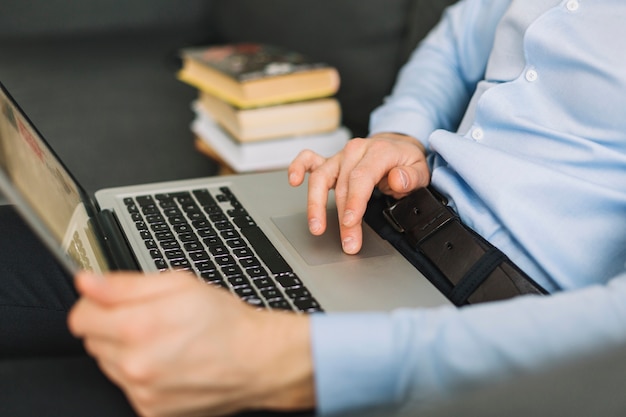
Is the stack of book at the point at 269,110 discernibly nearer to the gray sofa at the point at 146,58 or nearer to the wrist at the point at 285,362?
the gray sofa at the point at 146,58

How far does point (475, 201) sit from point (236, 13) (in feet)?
4.43

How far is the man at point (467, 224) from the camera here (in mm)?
530

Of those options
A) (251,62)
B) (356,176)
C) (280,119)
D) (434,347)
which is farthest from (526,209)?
(251,62)

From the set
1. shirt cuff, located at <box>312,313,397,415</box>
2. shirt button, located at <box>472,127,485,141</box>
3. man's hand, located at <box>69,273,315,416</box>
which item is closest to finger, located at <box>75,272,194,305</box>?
man's hand, located at <box>69,273,315,416</box>

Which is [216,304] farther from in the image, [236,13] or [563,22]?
[236,13]

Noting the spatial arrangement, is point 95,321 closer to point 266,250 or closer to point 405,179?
point 266,250

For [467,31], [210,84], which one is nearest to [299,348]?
[467,31]

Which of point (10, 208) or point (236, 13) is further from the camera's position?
point (236, 13)

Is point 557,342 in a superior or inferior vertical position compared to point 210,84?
superior

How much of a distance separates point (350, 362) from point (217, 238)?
1.09 ft

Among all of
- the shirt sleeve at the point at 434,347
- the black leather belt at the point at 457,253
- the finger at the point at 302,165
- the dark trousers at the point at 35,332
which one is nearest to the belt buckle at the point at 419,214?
the black leather belt at the point at 457,253

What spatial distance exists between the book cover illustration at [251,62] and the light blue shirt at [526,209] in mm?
432

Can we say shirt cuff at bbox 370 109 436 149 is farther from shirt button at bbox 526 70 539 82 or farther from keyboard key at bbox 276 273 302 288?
keyboard key at bbox 276 273 302 288

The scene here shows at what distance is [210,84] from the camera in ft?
5.00
